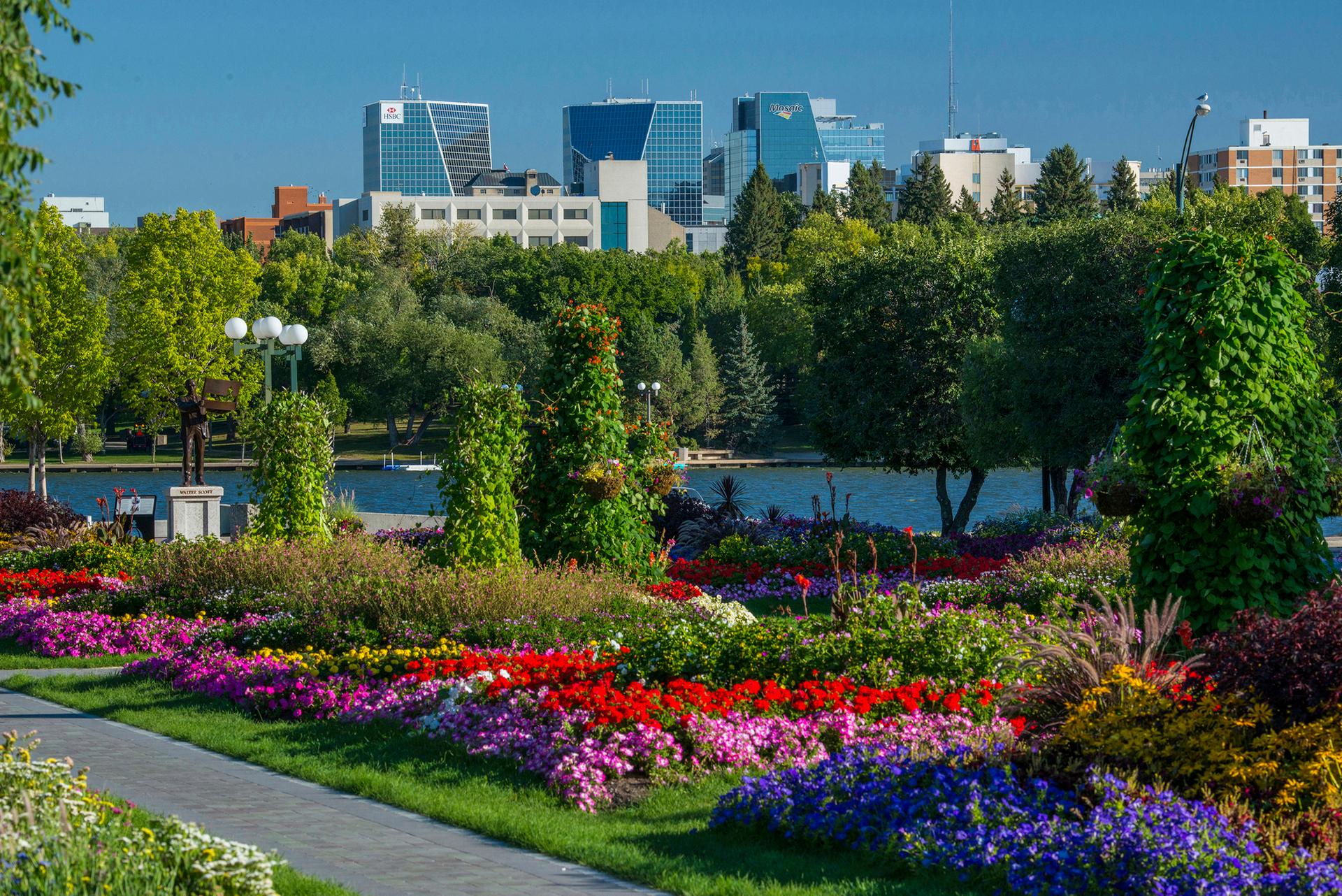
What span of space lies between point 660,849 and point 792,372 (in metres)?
81.6

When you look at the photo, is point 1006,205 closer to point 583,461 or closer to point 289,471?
point 289,471

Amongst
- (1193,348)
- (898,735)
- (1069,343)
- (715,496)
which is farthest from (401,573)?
(715,496)

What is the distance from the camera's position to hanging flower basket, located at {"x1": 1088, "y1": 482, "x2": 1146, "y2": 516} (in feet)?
35.5

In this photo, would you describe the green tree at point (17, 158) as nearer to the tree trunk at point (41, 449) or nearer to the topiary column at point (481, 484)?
the topiary column at point (481, 484)

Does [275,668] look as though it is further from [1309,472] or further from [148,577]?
[1309,472]

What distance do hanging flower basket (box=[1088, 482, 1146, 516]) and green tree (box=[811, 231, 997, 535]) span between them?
64.2 ft

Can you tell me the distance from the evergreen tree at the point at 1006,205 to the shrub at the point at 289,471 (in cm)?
7507

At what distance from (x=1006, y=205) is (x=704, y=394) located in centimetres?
2957

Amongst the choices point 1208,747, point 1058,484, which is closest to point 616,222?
point 1058,484

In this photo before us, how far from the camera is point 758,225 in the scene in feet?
370

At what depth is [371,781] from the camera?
8.58 metres

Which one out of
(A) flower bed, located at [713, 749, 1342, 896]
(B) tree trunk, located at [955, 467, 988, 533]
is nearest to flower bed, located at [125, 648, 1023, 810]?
(A) flower bed, located at [713, 749, 1342, 896]

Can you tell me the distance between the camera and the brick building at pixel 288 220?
159m

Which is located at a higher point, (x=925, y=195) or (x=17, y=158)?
(x=925, y=195)
